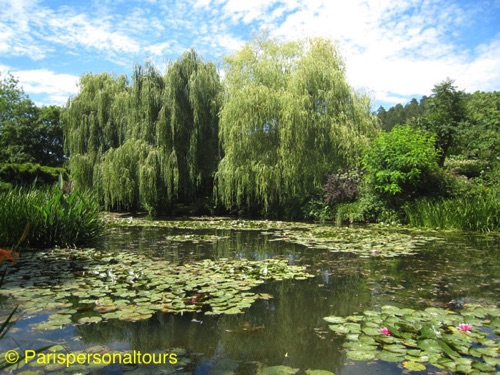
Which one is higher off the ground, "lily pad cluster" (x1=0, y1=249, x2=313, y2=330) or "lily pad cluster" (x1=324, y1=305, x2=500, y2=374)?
"lily pad cluster" (x1=0, y1=249, x2=313, y2=330)

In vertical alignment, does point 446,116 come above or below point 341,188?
above

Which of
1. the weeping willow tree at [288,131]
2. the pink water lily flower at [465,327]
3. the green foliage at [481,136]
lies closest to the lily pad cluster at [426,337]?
the pink water lily flower at [465,327]

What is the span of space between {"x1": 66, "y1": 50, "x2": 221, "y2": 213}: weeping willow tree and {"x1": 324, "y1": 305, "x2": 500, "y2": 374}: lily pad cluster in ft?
38.3

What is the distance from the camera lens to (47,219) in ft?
22.2

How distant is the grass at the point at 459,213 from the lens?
9.80 m

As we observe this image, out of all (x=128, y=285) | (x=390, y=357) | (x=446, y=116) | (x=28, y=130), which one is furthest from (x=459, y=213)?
(x=28, y=130)

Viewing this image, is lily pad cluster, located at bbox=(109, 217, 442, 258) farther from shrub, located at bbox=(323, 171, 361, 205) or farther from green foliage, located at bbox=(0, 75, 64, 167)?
green foliage, located at bbox=(0, 75, 64, 167)

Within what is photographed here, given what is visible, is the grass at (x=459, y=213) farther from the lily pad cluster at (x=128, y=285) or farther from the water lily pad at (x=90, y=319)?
the water lily pad at (x=90, y=319)

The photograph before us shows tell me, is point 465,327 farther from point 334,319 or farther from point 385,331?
point 334,319

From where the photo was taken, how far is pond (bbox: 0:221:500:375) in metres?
2.63

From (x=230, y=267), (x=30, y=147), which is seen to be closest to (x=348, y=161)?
(x=230, y=267)

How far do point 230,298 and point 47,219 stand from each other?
4.59 meters

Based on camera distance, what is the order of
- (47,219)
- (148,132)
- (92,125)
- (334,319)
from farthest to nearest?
(92,125)
(148,132)
(47,219)
(334,319)

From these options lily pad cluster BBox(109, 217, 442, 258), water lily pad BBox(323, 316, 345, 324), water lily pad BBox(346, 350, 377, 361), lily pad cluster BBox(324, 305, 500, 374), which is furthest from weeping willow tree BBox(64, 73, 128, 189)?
water lily pad BBox(346, 350, 377, 361)
